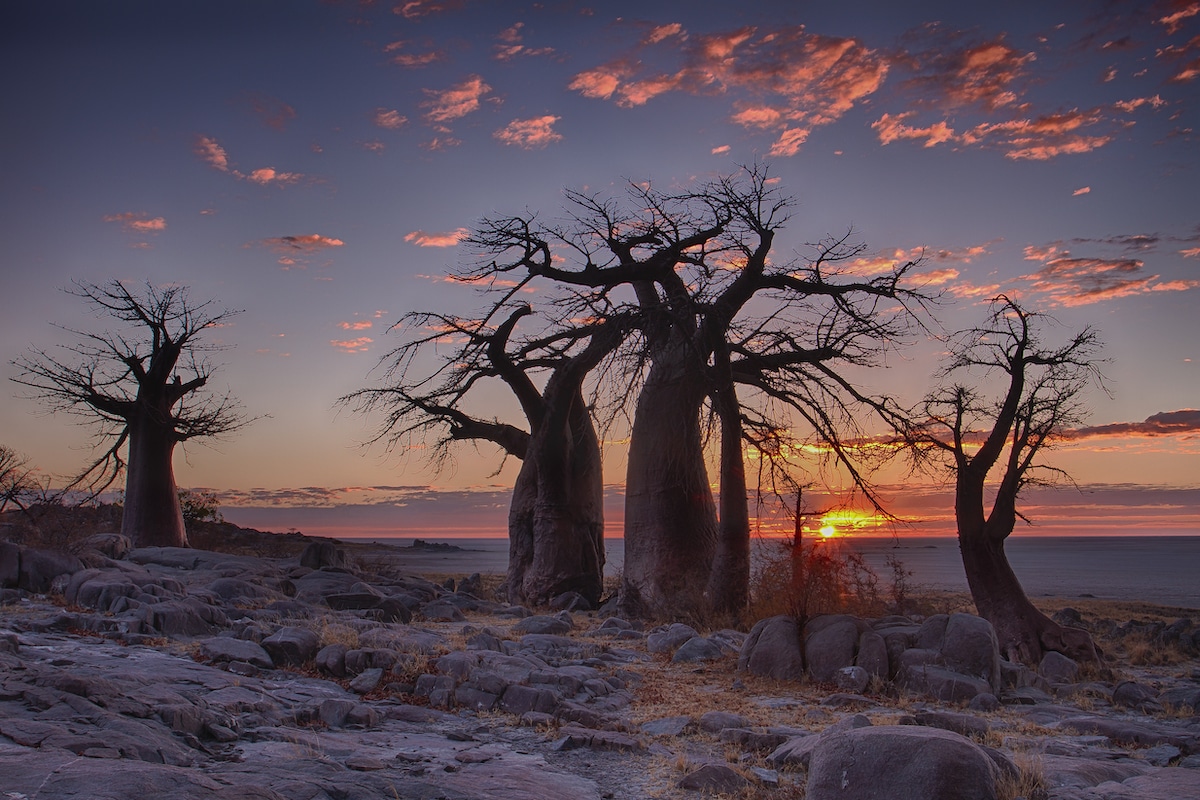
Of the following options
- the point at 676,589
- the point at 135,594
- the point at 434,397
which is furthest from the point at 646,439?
the point at 135,594

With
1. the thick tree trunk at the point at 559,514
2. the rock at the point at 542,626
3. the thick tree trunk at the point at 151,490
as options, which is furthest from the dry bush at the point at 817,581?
the thick tree trunk at the point at 151,490

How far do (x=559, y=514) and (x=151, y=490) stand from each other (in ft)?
28.7

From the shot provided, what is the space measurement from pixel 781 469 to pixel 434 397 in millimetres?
6395

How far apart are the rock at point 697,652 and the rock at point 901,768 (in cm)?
484

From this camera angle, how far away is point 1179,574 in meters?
41.7

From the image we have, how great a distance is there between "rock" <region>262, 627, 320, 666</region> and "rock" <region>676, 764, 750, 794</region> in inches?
161

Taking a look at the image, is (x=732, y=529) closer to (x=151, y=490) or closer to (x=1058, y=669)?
(x=1058, y=669)

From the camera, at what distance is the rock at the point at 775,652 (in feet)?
27.7

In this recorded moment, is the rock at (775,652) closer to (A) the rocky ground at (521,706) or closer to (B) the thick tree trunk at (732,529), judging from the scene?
(A) the rocky ground at (521,706)

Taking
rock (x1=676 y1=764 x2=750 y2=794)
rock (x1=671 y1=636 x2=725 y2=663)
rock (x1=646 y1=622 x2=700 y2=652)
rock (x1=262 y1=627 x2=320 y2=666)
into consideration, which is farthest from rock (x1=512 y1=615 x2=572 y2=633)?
rock (x1=676 y1=764 x2=750 y2=794)

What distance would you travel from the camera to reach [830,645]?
8469mm

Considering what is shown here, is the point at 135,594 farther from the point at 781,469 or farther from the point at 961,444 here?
the point at 961,444

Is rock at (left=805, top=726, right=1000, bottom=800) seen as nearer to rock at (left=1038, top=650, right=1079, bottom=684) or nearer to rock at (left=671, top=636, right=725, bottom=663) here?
rock at (left=671, top=636, right=725, bottom=663)

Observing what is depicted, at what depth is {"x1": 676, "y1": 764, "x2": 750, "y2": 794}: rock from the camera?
16.3 feet
